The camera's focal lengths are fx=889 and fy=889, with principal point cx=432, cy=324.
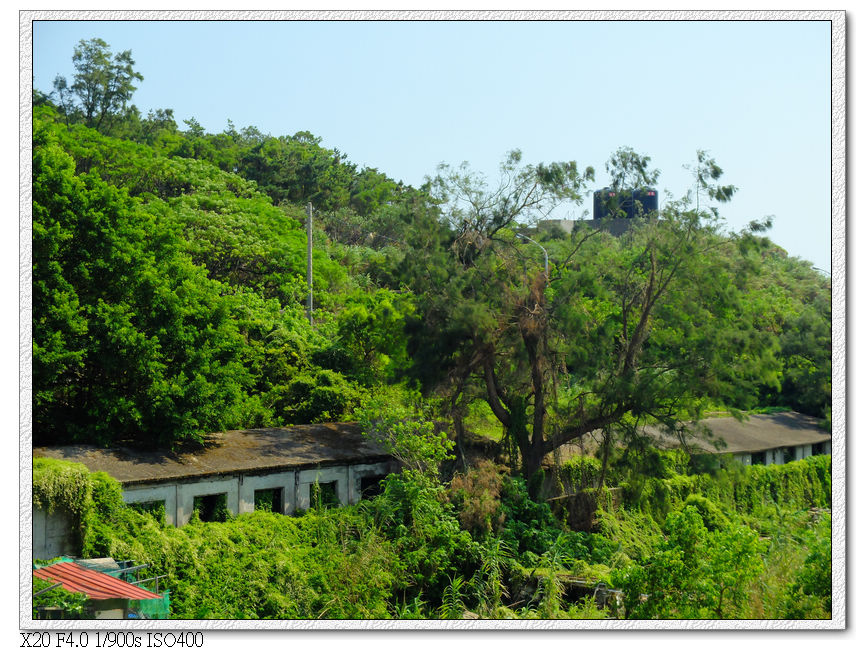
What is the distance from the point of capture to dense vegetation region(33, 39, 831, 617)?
1128cm

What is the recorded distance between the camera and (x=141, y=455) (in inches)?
496

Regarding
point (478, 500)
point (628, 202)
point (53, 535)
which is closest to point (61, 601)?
point (53, 535)

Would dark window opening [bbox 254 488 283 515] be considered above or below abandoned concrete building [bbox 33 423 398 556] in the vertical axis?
below

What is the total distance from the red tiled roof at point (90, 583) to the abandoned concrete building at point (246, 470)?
1850 millimetres

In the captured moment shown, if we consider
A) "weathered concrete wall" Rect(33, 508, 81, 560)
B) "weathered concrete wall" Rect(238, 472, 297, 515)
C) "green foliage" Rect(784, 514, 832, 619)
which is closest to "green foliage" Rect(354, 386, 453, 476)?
"weathered concrete wall" Rect(238, 472, 297, 515)

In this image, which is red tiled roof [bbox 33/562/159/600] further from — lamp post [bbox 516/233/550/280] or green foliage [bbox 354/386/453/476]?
lamp post [bbox 516/233/550/280]

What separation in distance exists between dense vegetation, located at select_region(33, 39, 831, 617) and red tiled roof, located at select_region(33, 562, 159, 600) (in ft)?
6.68

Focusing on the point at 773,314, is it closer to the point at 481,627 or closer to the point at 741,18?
the point at 741,18

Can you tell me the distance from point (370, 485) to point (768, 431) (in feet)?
36.6

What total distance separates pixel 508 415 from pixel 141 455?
6498mm

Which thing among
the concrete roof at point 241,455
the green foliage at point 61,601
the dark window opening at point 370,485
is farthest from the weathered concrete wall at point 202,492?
the green foliage at point 61,601

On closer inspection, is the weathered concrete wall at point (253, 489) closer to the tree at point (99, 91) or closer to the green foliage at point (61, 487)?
the green foliage at point (61, 487)

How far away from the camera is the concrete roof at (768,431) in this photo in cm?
2039

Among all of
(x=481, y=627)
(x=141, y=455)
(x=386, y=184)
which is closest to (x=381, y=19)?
(x=481, y=627)
